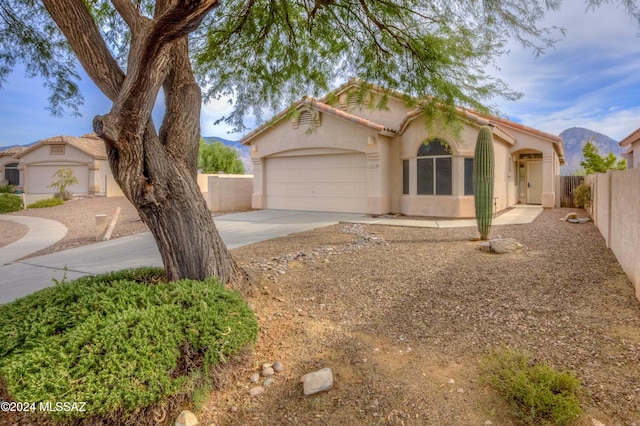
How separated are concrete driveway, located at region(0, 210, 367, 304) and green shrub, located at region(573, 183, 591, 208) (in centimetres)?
1025

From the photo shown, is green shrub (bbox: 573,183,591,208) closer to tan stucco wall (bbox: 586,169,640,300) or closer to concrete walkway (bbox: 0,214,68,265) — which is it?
tan stucco wall (bbox: 586,169,640,300)

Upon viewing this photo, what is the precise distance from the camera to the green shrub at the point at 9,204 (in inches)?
826

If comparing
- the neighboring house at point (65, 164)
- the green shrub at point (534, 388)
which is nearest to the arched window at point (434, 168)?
the green shrub at point (534, 388)

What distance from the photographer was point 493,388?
3.24 m

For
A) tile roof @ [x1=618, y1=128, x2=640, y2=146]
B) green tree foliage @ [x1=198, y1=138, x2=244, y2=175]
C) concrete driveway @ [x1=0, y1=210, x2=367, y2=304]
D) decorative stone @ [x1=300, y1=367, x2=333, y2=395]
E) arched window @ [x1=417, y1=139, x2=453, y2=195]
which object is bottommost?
decorative stone @ [x1=300, y1=367, x2=333, y2=395]

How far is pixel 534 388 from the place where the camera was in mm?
3043

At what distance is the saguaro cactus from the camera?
980cm

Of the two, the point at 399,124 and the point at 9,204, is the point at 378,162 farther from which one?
the point at 9,204

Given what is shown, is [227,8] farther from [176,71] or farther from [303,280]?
[303,280]

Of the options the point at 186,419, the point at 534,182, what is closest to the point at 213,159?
the point at 534,182

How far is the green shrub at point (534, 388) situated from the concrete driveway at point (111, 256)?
470cm

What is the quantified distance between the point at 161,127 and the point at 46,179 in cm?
3368

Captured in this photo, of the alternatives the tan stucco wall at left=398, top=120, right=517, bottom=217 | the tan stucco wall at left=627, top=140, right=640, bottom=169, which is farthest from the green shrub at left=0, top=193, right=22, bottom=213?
the tan stucco wall at left=627, top=140, right=640, bottom=169

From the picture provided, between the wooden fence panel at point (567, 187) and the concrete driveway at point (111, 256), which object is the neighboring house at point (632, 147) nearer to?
the wooden fence panel at point (567, 187)
